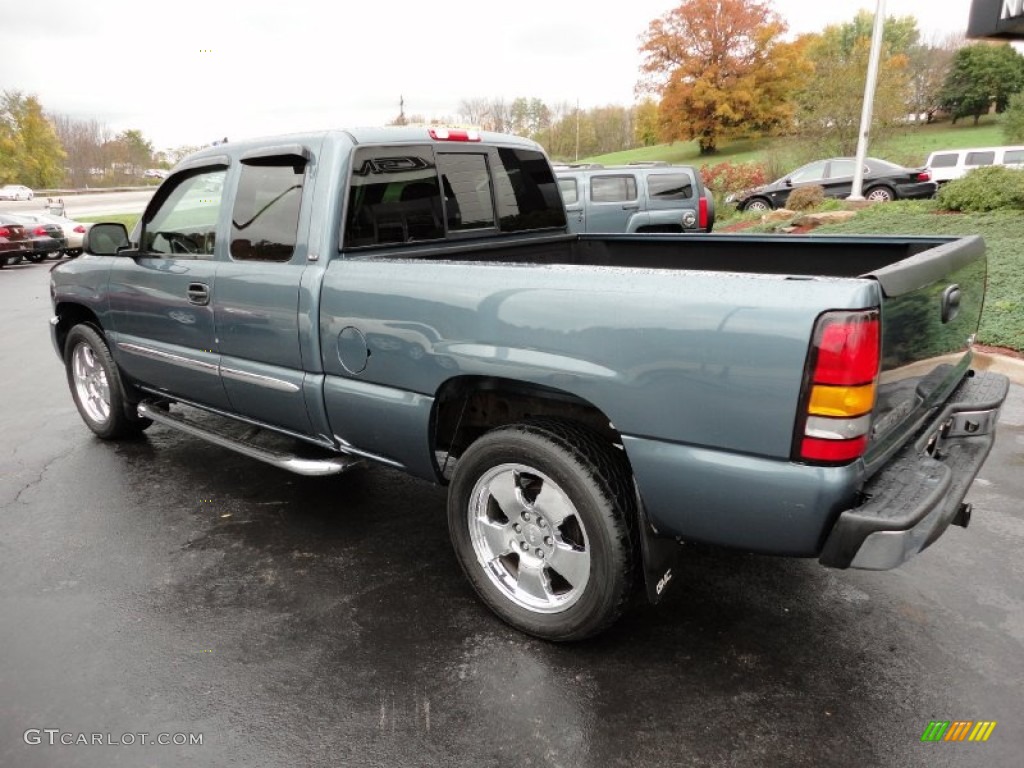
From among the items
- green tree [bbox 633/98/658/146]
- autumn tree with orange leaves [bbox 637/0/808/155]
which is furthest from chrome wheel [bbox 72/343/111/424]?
green tree [bbox 633/98/658/146]

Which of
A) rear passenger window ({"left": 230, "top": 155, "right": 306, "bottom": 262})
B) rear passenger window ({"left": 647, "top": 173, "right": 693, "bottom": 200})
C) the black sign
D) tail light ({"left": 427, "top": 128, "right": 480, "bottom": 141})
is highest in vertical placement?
the black sign

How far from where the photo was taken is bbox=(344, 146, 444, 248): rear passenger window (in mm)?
3346

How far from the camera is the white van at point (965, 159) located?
25.0 metres

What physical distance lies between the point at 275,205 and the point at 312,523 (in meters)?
1.67

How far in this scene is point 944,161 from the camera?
26.4 meters

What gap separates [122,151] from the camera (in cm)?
7906

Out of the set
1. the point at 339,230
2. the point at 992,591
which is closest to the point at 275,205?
the point at 339,230

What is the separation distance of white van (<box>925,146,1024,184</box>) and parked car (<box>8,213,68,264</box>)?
89.8 feet

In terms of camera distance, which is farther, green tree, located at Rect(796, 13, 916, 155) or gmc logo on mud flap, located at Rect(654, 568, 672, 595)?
green tree, located at Rect(796, 13, 916, 155)

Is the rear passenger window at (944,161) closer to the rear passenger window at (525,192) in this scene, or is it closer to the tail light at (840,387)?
the rear passenger window at (525,192)

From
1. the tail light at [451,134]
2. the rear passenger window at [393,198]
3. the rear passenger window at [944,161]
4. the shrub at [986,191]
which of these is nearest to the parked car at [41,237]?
the tail light at [451,134]

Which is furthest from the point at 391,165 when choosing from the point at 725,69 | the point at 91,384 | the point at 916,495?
the point at 725,69

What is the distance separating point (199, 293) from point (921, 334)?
3.35 meters

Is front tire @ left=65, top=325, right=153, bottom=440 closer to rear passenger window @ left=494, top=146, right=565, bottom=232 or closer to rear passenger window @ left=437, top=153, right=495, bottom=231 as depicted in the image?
rear passenger window @ left=437, top=153, right=495, bottom=231
